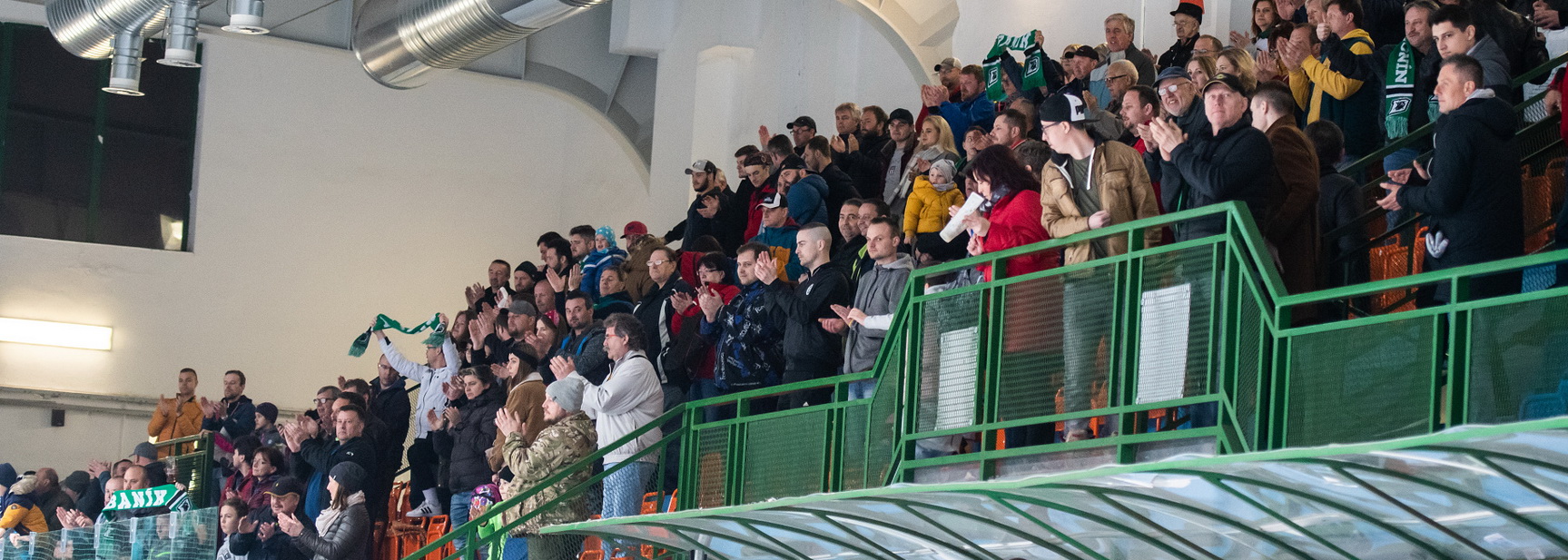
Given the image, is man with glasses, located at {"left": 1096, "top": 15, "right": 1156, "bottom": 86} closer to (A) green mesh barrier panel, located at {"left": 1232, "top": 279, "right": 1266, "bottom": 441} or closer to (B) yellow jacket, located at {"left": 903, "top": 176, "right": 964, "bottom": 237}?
(B) yellow jacket, located at {"left": 903, "top": 176, "right": 964, "bottom": 237}

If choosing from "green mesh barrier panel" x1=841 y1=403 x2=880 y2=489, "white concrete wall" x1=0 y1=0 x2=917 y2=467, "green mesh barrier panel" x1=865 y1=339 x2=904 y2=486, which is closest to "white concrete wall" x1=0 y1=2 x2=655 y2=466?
"white concrete wall" x1=0 y1=0 x2=917 y2=467

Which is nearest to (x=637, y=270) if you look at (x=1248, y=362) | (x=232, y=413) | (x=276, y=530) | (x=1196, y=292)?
(x=276, y=530)

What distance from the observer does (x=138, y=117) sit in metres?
18.8

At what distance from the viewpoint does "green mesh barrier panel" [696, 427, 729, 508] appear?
9.07 metres

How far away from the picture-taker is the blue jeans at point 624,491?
9.34m

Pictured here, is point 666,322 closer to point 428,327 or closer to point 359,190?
point 428,327

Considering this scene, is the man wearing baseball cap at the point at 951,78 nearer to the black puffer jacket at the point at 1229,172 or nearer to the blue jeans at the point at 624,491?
the blue jeans at the point at 624,491

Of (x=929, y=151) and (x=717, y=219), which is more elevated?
(x=717, y=219)

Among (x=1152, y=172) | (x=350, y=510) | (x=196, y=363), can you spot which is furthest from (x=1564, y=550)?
(x=196, y=363)

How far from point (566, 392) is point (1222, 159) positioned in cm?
449

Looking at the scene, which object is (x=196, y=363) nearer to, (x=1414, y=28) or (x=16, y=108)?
(x=16, y=108)

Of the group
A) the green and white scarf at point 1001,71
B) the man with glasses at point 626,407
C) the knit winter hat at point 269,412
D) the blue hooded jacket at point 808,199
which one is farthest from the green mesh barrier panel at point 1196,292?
the knit winter hat at point 269,412

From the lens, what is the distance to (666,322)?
1020 cm

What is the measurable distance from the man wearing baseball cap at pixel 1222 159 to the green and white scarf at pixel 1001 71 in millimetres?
4640
